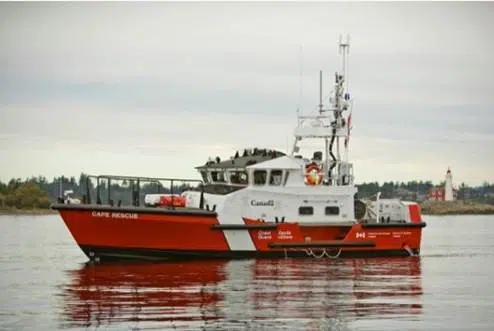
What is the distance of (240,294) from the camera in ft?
67.1

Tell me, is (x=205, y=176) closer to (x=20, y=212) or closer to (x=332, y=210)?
(x=332, y=210)

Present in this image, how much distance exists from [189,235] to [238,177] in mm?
2737

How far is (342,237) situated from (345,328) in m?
14.1

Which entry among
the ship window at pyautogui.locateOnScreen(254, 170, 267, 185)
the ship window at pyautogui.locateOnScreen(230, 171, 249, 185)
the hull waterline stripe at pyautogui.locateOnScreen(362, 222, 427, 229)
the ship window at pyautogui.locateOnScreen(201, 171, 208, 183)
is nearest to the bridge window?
the ship window at pyautogui.locateOnScreen(201, 171, 208, 183)

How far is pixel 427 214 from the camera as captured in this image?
149125 mm

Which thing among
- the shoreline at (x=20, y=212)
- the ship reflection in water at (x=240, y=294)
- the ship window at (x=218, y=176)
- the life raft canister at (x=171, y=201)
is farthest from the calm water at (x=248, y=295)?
the shoreline at (x=20, y=212)

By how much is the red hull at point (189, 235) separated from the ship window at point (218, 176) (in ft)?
6.26

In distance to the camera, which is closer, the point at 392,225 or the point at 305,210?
the point at 305,210

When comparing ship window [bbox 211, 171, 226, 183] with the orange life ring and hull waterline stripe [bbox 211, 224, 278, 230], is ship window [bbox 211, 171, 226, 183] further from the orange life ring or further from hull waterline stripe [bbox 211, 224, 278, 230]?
the orange life ring

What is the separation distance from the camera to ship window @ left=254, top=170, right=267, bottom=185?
2905 centimetres

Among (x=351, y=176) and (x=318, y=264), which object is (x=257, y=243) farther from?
(x=351, y=176)

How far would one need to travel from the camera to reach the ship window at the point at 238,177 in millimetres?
29250

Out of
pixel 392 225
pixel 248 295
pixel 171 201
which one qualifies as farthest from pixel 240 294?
pixel 392 225

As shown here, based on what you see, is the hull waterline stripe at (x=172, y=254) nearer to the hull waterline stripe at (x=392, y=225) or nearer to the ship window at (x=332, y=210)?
the ship window at (x=332, y=210)
